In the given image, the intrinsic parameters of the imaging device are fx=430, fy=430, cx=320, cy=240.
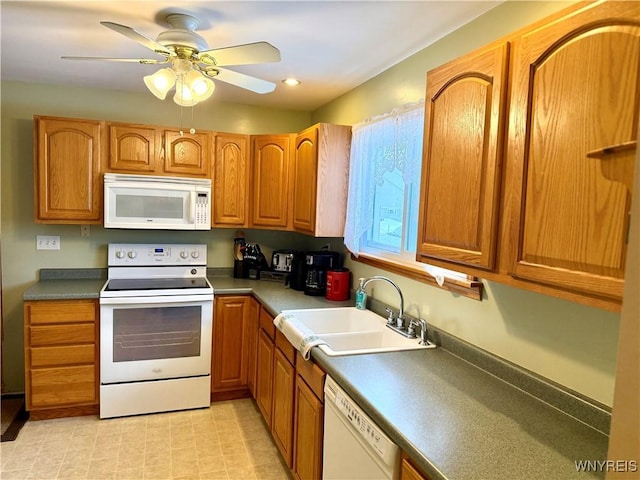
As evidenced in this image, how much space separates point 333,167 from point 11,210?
93.9 inches

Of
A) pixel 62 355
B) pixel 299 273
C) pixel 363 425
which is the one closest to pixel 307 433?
pixel 363 425

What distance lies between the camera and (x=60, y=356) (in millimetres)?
2861

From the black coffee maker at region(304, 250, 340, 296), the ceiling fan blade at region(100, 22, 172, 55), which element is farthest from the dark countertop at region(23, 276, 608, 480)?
the ceiling fan blade at region(100, 22, 172, 55)

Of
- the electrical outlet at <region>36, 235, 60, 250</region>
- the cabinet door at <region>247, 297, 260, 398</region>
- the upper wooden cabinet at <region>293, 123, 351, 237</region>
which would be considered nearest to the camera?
the upper wooden cabinet at <region>293, 123, 351, 237</region>

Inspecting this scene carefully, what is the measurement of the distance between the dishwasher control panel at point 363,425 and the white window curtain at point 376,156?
3.67 feet

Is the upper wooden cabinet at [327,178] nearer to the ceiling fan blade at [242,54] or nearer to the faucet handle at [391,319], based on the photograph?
the faucet handle at [391,319]

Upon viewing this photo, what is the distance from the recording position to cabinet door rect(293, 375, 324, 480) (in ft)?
6.28

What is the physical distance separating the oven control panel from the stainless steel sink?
4.21 ft

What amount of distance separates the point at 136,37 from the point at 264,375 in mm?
2094

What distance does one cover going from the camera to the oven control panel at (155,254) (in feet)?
10.9

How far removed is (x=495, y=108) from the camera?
1.31 m

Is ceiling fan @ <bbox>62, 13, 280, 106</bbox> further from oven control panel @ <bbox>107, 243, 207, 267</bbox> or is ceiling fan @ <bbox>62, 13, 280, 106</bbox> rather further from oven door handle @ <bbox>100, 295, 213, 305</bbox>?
oven control panel @ <bbox>107, 243, 207, 267</bbox>

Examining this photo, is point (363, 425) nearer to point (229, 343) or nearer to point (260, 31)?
point (260, 31)

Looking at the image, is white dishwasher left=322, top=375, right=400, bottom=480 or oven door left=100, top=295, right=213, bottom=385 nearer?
white dishwasher left=322, top=375, right=400, bottom=480
